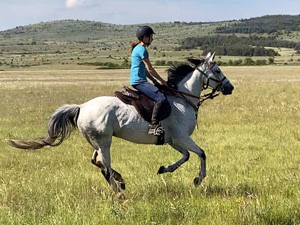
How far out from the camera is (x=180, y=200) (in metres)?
6.67

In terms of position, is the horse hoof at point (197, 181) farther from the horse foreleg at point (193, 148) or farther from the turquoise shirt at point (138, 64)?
the turquoise shirt at point (138, 64)

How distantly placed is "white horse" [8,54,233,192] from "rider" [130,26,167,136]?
0.22 m

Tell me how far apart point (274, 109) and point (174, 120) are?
44.2 feet

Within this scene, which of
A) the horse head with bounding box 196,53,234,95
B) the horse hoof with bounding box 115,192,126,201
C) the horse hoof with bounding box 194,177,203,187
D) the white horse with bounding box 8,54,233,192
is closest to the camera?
the horse hoof with bounding box 115,192,126,201

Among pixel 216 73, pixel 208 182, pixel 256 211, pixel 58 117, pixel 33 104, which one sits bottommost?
pixel 33 104

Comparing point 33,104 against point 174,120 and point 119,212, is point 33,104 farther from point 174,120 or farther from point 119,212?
point 119,212

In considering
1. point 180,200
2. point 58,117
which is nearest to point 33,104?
point 58,117

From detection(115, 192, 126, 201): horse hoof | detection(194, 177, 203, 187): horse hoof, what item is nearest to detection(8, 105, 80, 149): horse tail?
detection(115, 192, 126, 201): horse hoof

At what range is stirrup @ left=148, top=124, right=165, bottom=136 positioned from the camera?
777 cm

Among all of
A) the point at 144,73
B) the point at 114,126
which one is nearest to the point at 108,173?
the point at 114,126

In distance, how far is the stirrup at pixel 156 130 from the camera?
7.77 metres

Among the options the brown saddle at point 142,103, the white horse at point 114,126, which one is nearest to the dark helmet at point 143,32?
the brown saddle at point 142,103

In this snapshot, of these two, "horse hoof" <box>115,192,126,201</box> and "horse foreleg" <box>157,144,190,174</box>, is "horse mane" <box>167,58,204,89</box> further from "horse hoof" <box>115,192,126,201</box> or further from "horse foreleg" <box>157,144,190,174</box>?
"horse hoof" <box>115,192,126,201</box>

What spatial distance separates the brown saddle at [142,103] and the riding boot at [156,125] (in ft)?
0.27
